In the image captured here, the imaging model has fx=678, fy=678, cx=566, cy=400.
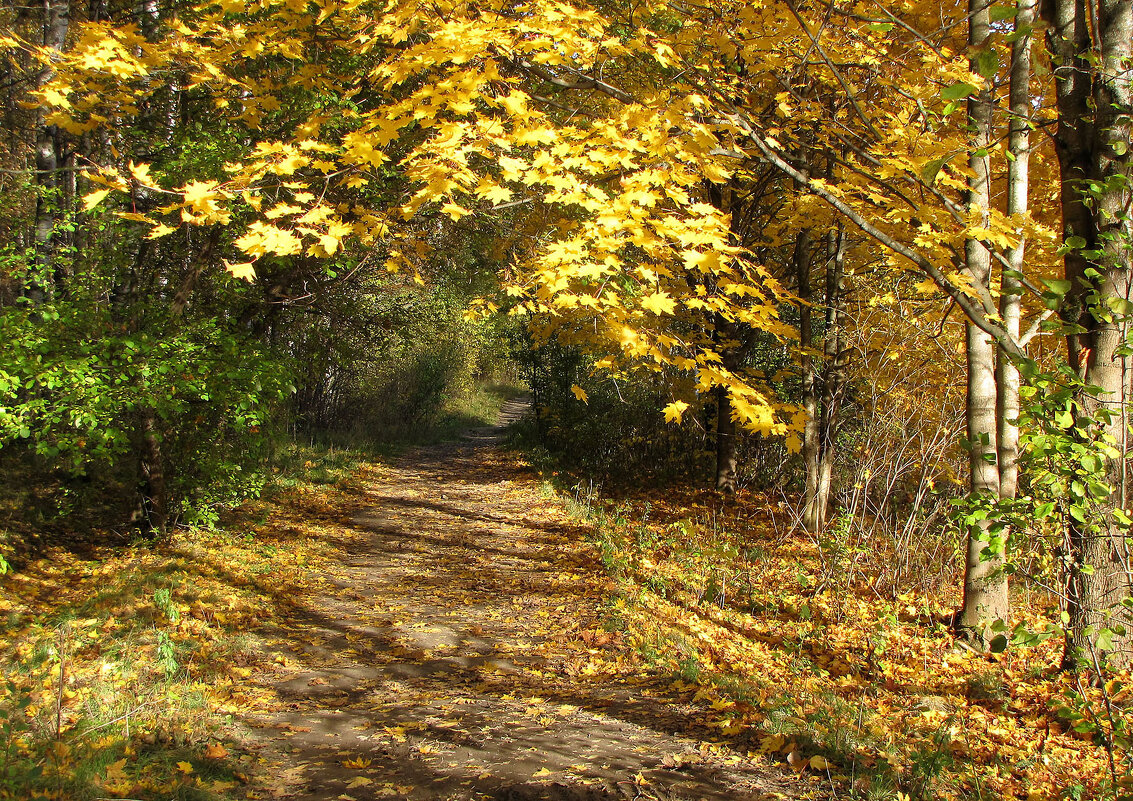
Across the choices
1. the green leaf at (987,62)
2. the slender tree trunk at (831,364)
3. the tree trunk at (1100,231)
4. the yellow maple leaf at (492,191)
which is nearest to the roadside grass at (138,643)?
the yellow maple leaf at (492,191)

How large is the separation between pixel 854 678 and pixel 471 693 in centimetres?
284

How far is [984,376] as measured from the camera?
5.32 metres

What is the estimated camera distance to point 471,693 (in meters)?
4.44

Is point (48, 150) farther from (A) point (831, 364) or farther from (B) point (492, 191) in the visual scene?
(A) point (831, 364)

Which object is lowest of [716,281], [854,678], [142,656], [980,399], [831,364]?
[854,678]

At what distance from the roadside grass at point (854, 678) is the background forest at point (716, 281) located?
1.5 inches

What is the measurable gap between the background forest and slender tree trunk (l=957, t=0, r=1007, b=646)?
3cm

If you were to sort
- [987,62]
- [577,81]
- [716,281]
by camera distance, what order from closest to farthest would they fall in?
[987,62]
[577,81]
[716,281]

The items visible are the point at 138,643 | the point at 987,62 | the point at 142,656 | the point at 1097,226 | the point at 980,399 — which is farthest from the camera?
the point at 980,399

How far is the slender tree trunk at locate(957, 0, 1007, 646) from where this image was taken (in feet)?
16.7

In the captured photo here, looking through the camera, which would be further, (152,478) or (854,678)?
(152,478)

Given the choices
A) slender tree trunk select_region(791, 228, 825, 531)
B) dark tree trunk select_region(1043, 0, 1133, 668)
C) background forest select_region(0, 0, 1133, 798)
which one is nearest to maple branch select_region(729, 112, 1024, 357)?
background forest select_region(0, 0, 1133, 798)

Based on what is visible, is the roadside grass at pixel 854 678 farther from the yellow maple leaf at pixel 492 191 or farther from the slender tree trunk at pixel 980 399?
the yellow maple leaf at pixel 492 191

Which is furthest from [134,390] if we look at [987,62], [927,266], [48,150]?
[927,266]
